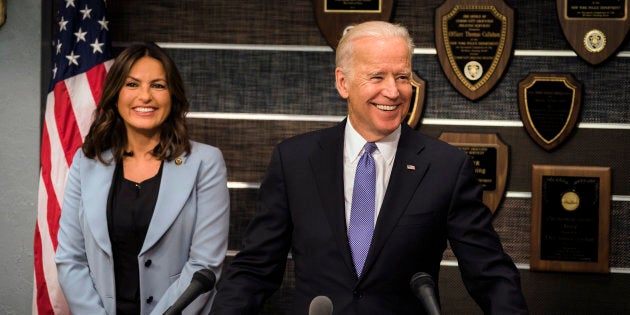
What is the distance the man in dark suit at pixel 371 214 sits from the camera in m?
2.09

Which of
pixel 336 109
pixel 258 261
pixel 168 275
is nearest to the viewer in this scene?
pixel 258 261

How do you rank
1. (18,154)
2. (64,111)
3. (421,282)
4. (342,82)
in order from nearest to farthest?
(421,282)
(342,82)
(64,111)
(18,154)

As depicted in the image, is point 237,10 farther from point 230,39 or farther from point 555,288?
point 555,288

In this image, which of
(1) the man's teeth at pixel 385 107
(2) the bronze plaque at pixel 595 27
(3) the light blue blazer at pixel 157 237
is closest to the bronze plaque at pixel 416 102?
(2) the bronze plaque at pixel 595 27

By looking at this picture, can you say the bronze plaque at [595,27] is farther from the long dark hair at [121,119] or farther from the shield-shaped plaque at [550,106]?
the long dark hair at [121,119]

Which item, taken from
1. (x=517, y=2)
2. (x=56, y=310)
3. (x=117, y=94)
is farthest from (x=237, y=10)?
(x=56, y=310)

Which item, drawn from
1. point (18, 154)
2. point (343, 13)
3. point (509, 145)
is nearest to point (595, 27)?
point (509, 145)

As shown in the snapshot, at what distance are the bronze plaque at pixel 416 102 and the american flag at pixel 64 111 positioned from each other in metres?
1.53

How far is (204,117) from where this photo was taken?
3.72 metres

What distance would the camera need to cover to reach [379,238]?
210cm

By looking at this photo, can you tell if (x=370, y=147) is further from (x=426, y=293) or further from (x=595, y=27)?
(x=595, y=27)

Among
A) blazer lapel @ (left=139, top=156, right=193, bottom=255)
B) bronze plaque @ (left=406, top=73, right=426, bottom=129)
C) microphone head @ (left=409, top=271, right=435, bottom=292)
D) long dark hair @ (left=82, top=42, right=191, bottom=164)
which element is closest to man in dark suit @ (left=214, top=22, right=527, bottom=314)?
microphone head @ (left=409, top=271, right=435, bottom=292)

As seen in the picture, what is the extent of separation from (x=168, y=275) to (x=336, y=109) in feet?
4.15

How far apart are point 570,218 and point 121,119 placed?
7.36 feet
